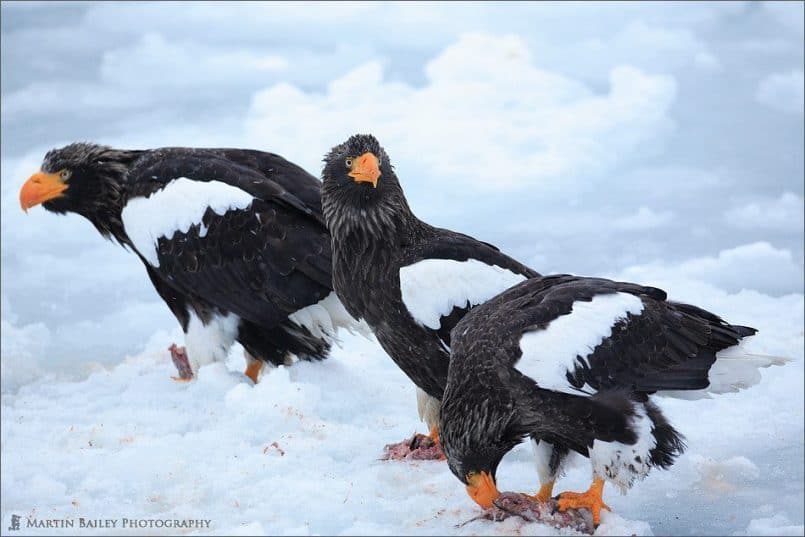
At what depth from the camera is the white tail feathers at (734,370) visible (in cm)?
523

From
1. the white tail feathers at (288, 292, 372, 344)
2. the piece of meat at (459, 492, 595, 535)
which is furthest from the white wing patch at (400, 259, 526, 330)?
the white tail feathers at (288, 292, 372, 344)

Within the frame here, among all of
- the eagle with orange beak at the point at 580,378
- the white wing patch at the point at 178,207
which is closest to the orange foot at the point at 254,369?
the white wing patch at the point at 178,207

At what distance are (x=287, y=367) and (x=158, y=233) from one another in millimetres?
1208

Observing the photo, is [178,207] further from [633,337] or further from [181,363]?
[633,337]

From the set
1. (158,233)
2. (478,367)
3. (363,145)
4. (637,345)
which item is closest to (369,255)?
(363,145)

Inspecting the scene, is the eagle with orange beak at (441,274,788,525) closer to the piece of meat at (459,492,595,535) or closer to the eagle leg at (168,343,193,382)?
the piece of meat at (459,492,595,535)

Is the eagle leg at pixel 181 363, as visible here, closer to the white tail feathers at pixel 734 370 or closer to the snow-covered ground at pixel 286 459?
the snow-covered ground at pixel 286 459

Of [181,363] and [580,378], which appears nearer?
[580,378]

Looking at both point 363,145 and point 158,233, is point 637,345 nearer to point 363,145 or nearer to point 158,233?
point 363,145

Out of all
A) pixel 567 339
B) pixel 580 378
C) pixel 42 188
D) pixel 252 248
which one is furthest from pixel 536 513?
pixel 42 188

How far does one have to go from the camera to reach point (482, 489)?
16.6 feet

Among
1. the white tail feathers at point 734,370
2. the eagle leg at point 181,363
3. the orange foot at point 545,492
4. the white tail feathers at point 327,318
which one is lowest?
the orange foot at point 545,492

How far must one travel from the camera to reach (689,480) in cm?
603

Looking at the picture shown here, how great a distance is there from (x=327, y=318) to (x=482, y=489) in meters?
A: 2.38
